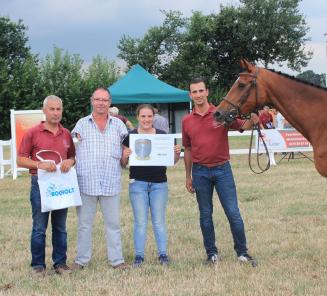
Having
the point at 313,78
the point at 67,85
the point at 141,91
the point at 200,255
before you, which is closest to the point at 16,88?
the point at 67,85

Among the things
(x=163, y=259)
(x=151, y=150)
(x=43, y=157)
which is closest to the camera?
(x=43, y=157)

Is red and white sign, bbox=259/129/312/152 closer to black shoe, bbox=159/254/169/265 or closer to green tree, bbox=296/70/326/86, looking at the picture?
green tree, bbox=296/70/326/86

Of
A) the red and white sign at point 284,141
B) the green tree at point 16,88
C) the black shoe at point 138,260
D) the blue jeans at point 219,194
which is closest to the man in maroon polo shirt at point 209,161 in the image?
the blue jeans at point 219,194

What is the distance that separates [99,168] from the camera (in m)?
5.43


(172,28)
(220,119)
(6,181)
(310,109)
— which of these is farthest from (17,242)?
(172,28)

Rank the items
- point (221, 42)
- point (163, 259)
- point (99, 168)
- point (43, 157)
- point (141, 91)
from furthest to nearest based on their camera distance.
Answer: point (221, 42)
point (141, 91)
point (163, 259)
point (99, 168)
point (43, 157)

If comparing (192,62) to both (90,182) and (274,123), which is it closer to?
(274,123)

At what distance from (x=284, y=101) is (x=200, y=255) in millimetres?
2138

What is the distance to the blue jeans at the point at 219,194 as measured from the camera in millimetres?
5572

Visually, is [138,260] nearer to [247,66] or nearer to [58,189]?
[58,189]

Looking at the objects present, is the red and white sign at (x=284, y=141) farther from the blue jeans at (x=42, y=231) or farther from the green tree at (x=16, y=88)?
the green tree at (x=16, y=88)

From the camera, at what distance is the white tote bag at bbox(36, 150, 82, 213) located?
5156 millimetres

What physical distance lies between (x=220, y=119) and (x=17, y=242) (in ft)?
11.5

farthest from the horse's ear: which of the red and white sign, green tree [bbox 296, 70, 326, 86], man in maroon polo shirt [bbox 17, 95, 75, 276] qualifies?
the red and white sign
